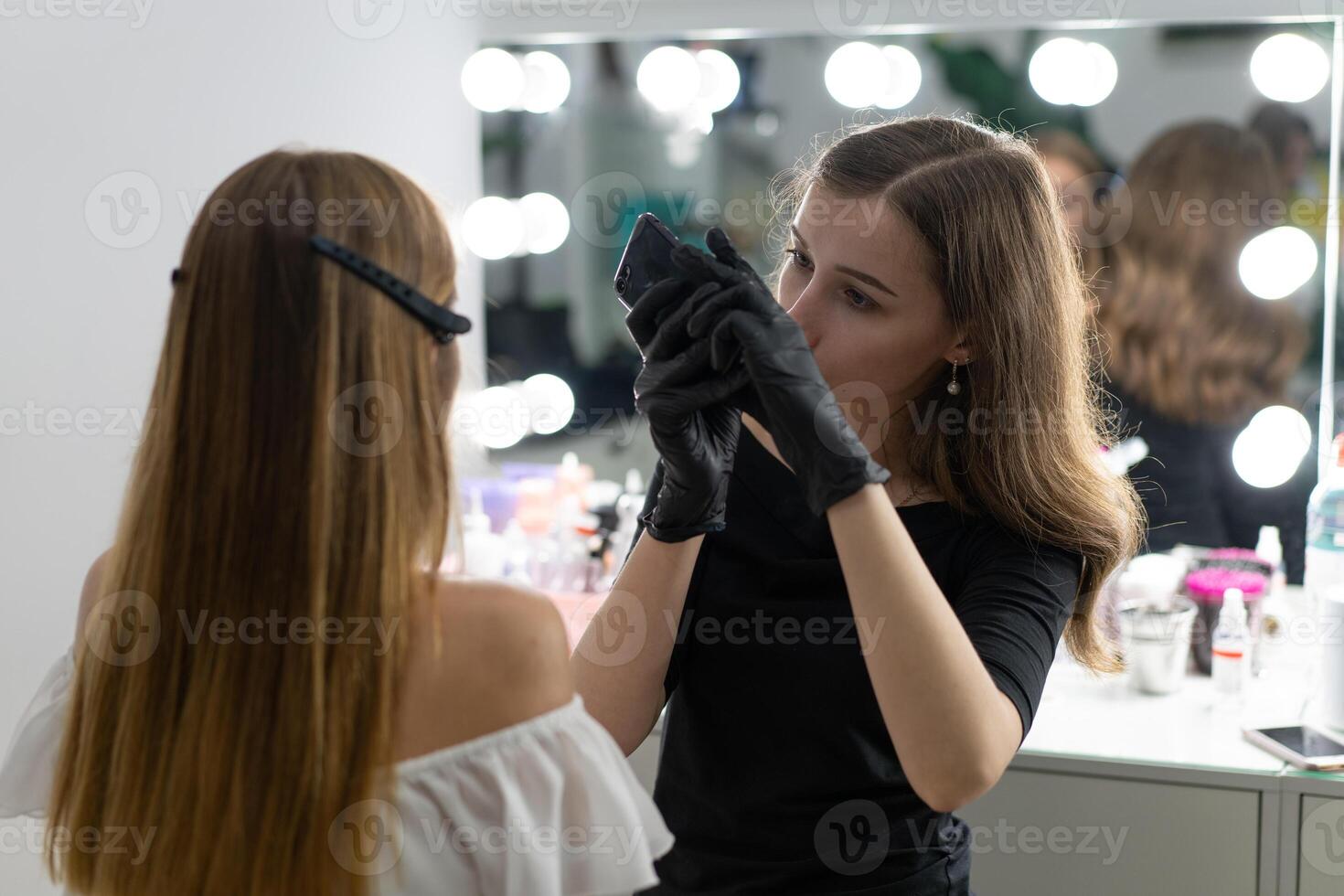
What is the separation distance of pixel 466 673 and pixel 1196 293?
141cm

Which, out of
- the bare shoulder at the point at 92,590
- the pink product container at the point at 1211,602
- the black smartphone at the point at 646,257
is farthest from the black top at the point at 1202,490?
the bare shoulder at the point at 92,590

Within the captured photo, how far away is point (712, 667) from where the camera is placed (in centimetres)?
104

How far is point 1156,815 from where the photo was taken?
1.29 m

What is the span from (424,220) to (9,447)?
0.67 meters

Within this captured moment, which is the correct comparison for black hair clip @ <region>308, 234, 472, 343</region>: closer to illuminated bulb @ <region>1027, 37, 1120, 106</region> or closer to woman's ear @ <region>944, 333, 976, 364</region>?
woman's ear @ <region>944, 333, 976, 364</region>

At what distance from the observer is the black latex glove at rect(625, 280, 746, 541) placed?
A: 2.84 feet

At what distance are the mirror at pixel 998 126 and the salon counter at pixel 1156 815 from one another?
0.49 m

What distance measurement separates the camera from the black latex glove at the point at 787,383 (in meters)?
0.82

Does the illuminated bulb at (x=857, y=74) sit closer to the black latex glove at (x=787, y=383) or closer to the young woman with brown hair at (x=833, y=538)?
the young woman with brown hair at (x=833, y=538)

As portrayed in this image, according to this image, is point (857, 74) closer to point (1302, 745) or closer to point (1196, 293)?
point (1196, 293)

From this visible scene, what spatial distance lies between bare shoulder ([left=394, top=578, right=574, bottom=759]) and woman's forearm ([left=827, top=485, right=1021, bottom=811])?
27 centimetres

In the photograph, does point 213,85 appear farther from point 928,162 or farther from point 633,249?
point 928,162

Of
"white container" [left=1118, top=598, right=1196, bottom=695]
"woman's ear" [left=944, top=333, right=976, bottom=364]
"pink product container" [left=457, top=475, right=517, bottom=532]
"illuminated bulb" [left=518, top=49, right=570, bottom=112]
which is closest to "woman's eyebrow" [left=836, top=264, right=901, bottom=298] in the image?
"woman's ear" [left=944, top=333, right=976, bottom=364]

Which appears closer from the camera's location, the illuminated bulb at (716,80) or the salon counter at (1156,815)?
the salon counter at (1156,815)
